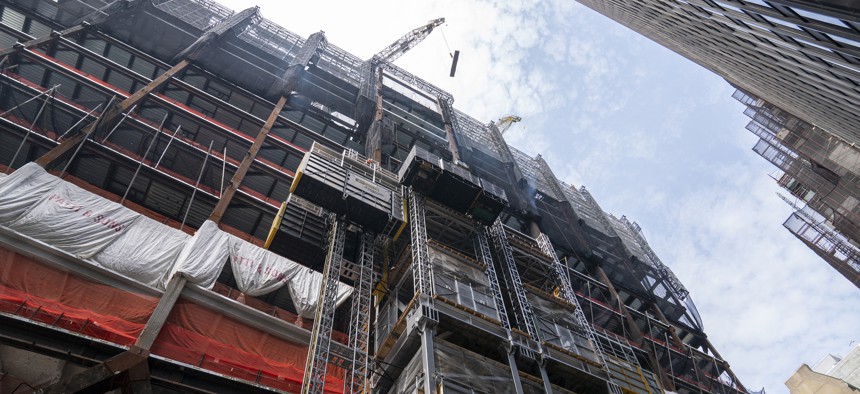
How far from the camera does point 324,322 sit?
55.8 ft

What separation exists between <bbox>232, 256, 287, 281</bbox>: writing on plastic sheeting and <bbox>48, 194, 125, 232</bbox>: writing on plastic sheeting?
4410 millimetres

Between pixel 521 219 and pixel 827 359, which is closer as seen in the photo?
pixel 521 219

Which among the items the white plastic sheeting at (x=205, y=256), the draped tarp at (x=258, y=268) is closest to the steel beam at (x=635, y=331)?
the draped tarp at (x=258, y=268)

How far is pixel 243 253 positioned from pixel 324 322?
20.6 feet

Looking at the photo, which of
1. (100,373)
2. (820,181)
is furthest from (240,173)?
(820,181)

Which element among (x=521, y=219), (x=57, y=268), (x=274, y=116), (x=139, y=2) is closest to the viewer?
(x=57, y=268)

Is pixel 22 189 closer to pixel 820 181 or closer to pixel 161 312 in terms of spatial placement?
pixel 161 312

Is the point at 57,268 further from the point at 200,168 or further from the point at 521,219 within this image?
the point at 521,219

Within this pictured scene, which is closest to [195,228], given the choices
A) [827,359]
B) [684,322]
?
[684,322]

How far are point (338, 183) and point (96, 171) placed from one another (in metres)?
12.3

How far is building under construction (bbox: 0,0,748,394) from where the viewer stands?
15484mm

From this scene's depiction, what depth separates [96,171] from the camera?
79.2 ft

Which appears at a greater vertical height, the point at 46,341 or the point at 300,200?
the point at 300,200

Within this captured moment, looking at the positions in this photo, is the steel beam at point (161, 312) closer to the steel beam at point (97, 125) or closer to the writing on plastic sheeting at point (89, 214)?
the writing on plastic sheeting at point (89, 214)
